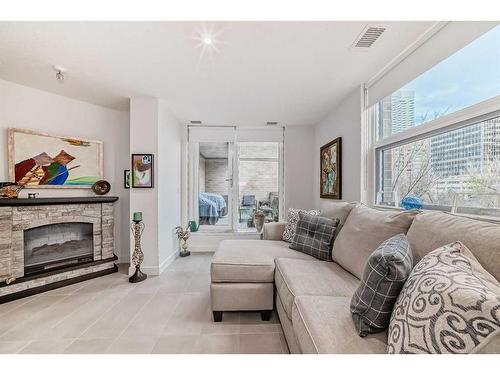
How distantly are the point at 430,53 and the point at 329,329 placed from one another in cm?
204

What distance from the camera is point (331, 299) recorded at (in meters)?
1.25

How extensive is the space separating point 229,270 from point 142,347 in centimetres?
80

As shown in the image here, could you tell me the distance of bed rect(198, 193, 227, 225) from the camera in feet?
14.3

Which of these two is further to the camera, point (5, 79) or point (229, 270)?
point (5, 79)

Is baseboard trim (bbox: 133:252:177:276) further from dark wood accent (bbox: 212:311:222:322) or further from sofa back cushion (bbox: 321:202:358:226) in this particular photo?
sofa back cushion (bbox: 321:202:358:226)

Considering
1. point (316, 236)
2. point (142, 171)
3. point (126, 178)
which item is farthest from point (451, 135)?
point (126, 178)

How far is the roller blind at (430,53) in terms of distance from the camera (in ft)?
4.51

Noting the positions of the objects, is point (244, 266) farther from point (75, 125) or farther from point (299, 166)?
point (75, 125)

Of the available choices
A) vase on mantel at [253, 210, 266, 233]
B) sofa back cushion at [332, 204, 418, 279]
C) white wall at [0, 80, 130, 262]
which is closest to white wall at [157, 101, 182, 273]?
white wall at [0, 80, 130, 262]

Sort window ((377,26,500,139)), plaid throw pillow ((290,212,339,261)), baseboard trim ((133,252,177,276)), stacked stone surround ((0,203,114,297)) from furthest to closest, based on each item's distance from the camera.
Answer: baseboard trim ((133,252,177,276)) < stacked stone surround ((0,203,114,297)) < plaid throw pillow ((290,212,339,261)) < window ((377,26,500,139))

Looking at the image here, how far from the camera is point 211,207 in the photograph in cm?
437
